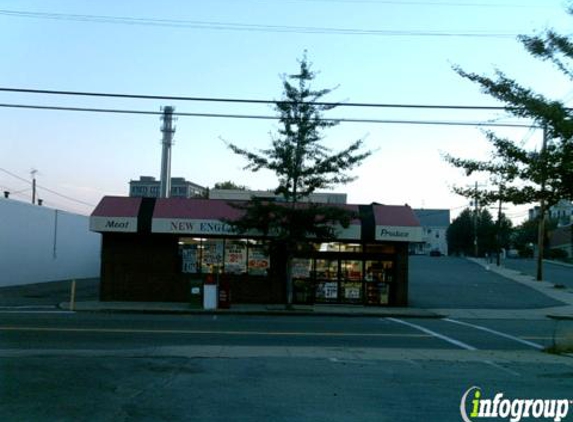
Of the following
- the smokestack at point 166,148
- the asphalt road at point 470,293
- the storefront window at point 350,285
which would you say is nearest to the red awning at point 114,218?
the storefront window at point 350,285

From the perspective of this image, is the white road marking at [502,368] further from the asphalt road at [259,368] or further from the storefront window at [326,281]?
the storefront window at [326,281]

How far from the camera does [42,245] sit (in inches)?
1411

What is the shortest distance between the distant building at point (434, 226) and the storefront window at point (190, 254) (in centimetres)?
8979

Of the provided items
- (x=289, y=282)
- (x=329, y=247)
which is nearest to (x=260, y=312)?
(x=289, y=282)

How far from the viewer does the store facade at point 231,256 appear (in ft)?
83.1

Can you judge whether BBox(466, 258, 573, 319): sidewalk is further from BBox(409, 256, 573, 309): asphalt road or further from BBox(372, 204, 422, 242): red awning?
BBox(372, 204, 422, 242): red awning

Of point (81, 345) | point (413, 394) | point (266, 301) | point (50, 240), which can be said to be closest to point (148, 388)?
point (413, 394)

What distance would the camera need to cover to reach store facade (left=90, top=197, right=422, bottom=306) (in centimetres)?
2533

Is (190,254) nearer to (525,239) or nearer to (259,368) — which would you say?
(259,368)

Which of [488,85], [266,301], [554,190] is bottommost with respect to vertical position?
[266,301]

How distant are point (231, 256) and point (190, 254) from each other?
162 cm

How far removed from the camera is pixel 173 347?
12.6 metres

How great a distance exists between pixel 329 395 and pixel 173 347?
5146 mm

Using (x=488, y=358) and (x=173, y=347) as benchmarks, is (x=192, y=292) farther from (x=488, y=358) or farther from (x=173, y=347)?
(x=488, y=358)
